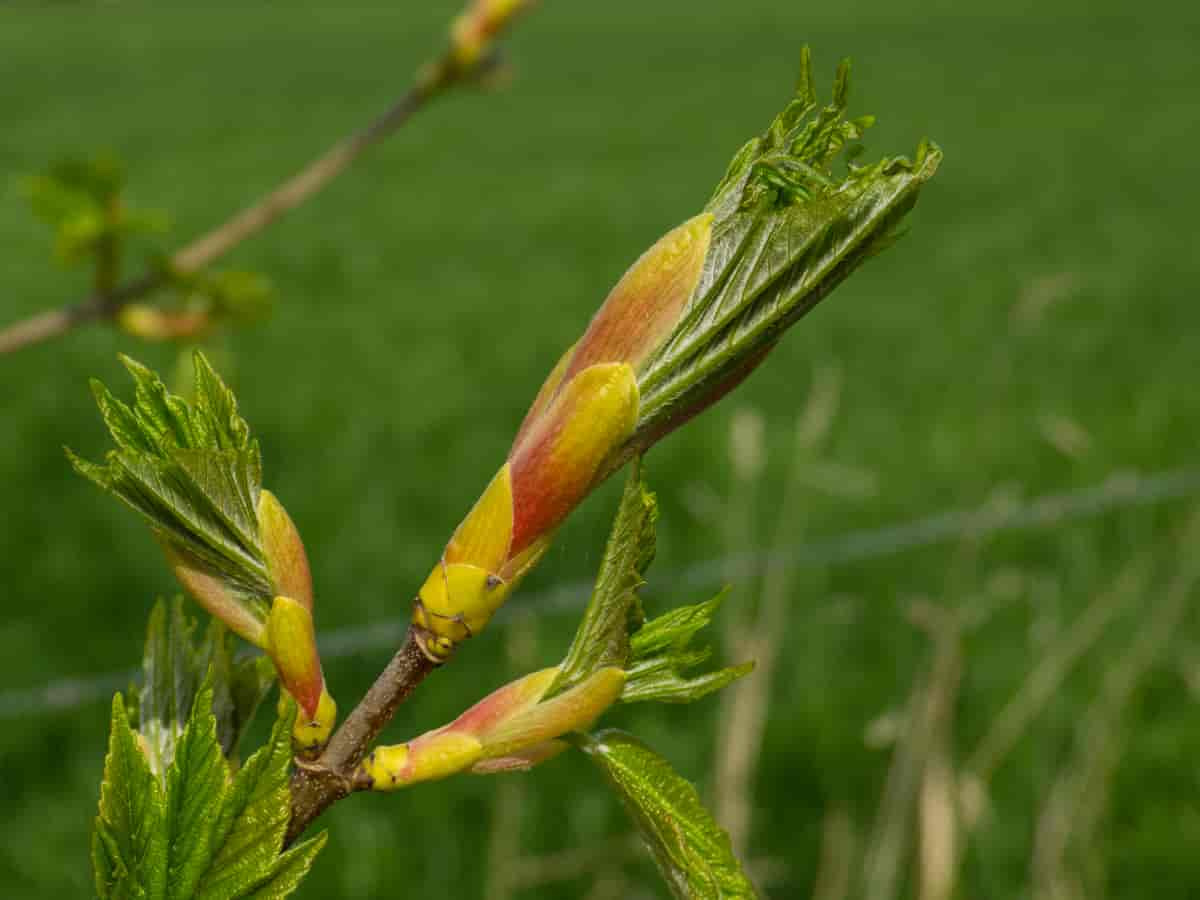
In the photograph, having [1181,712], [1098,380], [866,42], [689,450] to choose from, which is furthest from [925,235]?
[866,42]

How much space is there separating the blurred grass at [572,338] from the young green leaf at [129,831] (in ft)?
0.40

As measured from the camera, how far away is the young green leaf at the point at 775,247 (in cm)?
24

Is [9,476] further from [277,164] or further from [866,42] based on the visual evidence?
[866,42]

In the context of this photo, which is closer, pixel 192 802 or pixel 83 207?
pixel 192 802

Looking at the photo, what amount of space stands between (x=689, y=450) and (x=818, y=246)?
3.30 meters

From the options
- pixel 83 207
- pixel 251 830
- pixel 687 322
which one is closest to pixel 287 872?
pixel 251 830

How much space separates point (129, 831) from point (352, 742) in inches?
1.7

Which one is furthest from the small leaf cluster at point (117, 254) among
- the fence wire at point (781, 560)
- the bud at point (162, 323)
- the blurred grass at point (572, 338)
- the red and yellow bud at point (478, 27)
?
the fence wire at point (781, 560)

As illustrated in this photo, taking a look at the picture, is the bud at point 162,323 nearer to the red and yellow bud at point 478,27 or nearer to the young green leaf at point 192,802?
the red and yellow bud at point 478,27

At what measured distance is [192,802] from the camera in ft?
0.80

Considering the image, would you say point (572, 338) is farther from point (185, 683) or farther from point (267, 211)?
point (185, 683)

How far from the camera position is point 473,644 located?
253 cm

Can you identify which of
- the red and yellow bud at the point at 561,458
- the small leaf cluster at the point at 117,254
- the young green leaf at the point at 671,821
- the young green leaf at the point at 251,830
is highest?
the small leaf cluster at the point at 117,254

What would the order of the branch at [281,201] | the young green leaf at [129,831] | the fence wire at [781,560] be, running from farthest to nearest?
the fence wire at [781,560] < the branch at [281,201] < the young green leaf at [129,831]
